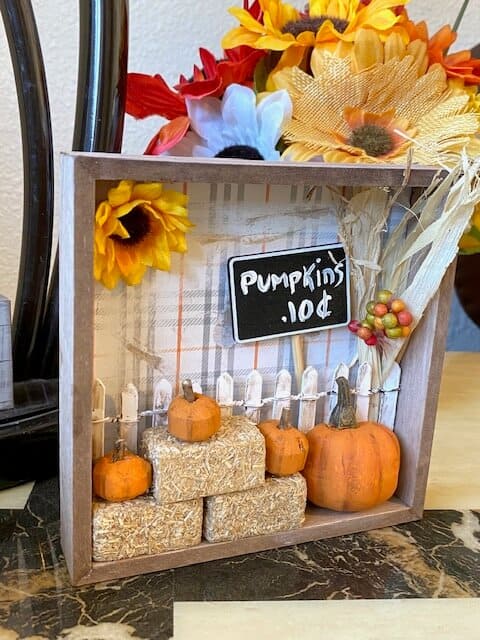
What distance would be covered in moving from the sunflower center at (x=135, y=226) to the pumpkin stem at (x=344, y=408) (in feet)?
0.65

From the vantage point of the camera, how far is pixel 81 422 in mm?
476

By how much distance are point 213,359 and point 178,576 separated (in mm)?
159

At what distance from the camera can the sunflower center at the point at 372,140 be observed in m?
0.56

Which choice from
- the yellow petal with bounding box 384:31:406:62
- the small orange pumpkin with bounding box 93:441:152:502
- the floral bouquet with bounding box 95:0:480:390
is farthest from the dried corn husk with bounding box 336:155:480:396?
the small orange pumpkin with bounding box 93:441:152:502

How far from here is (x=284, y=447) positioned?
0.54 meters

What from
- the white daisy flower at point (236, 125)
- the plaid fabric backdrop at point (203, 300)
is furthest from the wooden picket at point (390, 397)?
the white daisy flower at point (236, 125)

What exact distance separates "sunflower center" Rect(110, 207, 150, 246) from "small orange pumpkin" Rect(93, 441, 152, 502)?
0.14 metres

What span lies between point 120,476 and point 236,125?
280 millimetres

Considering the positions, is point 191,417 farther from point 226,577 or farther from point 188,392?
point 226,577

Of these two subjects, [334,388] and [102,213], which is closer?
[102,213]

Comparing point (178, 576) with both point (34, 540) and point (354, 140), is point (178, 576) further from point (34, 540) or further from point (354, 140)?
point (354, 140)

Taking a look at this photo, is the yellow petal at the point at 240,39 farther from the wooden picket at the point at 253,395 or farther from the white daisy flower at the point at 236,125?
the wooden picket at the point at 253,395

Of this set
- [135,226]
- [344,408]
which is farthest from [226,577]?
[135,226]

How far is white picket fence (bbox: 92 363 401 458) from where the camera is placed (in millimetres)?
522
